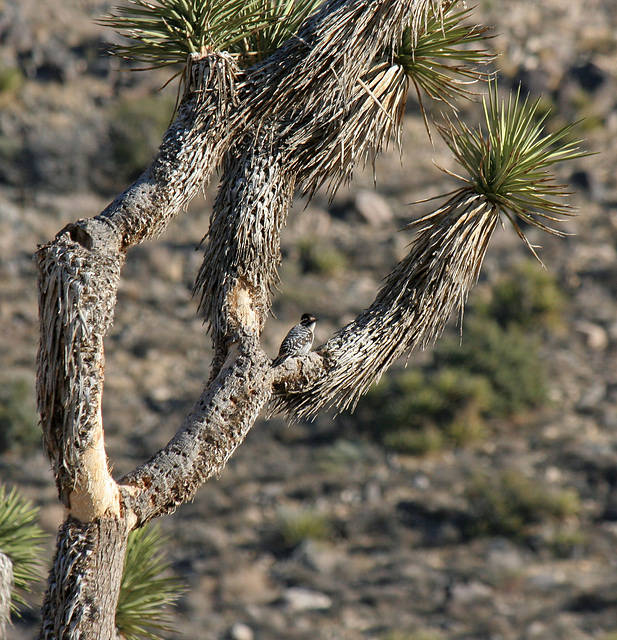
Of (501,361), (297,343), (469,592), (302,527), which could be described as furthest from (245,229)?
(501,361)

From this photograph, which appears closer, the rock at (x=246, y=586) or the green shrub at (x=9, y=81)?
the rock at (x=246, y=586)

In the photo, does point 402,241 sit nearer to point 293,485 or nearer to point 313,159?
point 293,485

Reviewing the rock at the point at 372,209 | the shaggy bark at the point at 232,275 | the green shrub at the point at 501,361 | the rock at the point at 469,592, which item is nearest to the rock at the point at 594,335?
the green shrub at the point at 501,361

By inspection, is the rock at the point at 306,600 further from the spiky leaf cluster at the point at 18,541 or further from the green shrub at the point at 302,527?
the spiky leaf cluster at the point at 18,541

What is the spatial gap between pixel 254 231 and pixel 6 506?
8.54ft

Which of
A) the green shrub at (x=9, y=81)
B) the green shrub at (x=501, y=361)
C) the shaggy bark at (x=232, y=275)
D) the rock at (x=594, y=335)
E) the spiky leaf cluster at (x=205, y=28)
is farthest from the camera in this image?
the green shrub at (x=9, y=81)

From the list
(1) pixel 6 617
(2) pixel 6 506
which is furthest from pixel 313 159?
(2) pixel 6 506

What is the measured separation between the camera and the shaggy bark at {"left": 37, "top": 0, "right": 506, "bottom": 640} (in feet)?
8.41

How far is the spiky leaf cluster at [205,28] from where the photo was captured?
11.3ft

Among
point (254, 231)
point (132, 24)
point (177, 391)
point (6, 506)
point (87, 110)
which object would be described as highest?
point (87, 110)

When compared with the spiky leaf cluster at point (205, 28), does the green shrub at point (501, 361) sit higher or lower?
higher

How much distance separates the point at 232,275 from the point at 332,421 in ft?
33.0

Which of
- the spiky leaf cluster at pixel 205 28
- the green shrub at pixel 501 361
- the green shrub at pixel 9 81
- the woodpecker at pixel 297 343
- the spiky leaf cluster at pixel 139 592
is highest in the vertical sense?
the green shrub at pixel 9 81

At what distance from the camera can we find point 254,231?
335 centimetres
